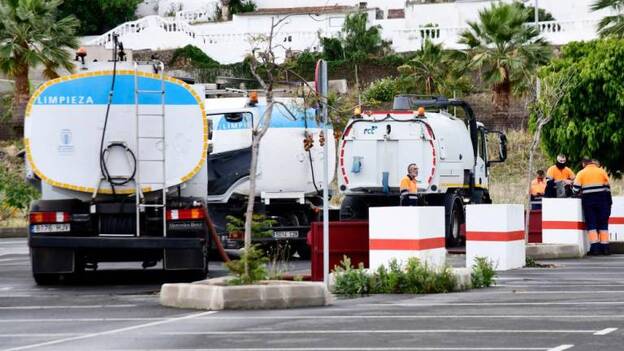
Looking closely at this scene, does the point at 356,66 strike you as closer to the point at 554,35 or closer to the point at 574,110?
the point at 554,35

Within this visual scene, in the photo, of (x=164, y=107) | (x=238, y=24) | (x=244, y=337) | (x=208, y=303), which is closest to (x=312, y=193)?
(x=164, y=107)

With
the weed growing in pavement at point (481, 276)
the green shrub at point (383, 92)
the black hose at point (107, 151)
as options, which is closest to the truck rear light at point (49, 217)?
the black hose at point (107, 151)

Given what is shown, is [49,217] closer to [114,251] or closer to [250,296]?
[114,251]

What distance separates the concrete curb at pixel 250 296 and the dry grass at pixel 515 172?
33.6 m

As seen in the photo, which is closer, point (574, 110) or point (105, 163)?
point (105, 163)

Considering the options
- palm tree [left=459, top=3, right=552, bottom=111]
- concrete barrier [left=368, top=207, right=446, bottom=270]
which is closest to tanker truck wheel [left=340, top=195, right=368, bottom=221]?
concrete barrier [left=368, top=207, right=446, bottom=270]

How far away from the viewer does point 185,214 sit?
25.4m

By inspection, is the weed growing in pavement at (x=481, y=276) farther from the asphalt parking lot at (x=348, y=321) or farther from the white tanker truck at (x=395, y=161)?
the white tanker truck at (x=395, y=161)

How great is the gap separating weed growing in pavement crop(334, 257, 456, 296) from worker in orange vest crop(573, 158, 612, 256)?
10.8 metres

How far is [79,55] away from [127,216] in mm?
2526

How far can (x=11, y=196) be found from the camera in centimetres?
4912

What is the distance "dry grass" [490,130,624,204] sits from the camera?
56188 mm

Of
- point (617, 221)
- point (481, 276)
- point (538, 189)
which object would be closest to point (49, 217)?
point (481, 276)

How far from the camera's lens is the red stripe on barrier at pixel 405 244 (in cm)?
2348
